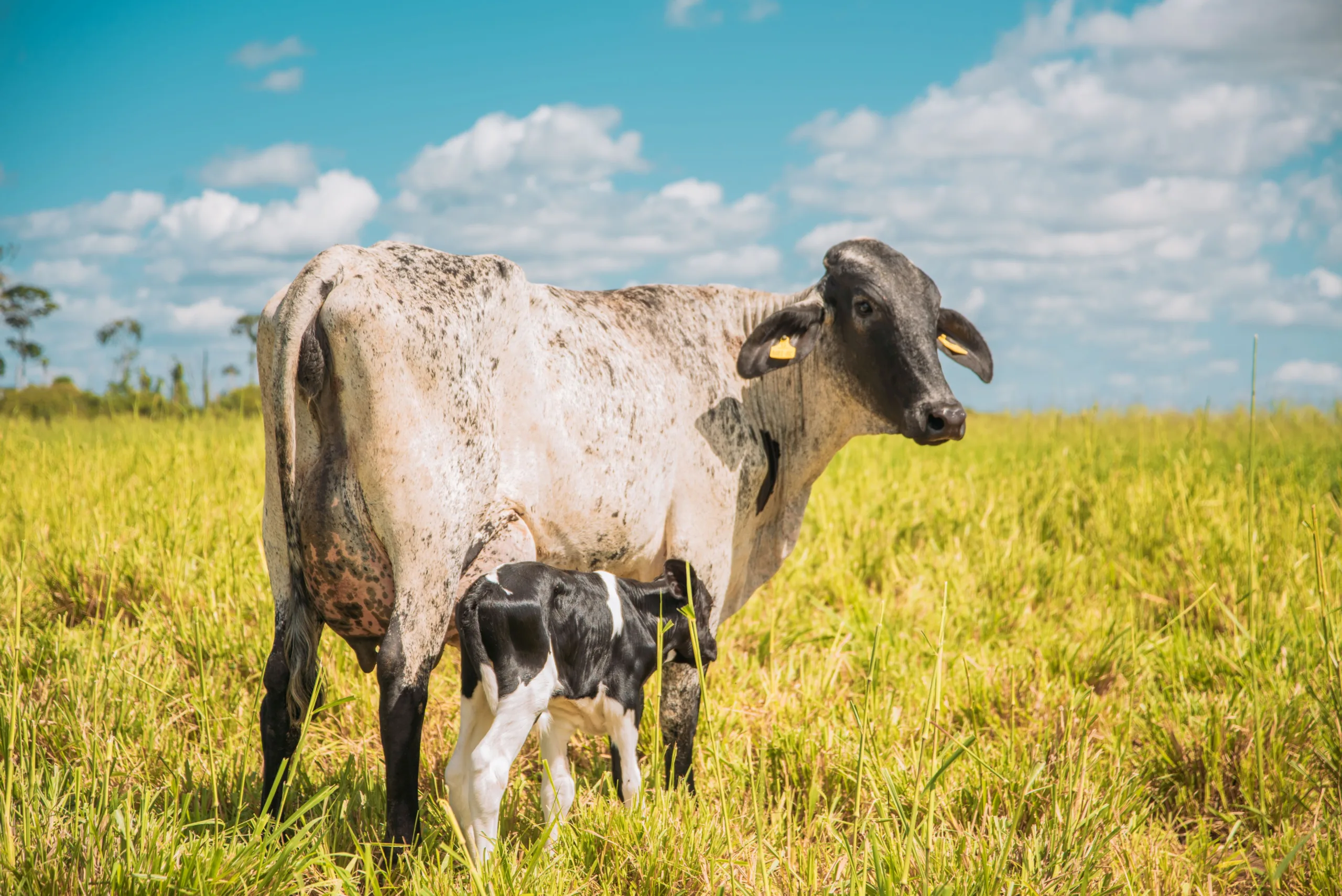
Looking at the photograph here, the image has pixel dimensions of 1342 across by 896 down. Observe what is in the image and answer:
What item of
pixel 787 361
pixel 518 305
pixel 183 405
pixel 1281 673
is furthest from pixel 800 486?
pixel 183 405

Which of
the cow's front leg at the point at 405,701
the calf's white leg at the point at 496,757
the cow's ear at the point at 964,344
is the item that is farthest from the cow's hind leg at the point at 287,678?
the cow's ear at the point at 964,344

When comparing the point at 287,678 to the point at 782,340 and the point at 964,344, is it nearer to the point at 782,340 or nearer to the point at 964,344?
the point at 782,340

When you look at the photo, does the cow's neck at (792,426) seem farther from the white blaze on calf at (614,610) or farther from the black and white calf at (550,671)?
the white blaze on calf at (614,610)

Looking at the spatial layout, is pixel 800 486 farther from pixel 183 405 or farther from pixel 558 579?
pixel 183 405

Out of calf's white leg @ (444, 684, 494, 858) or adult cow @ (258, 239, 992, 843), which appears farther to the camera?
adult cow @ (258, 239, 992, 843)

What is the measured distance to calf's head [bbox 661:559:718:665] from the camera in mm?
3088

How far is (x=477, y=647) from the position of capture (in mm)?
2607

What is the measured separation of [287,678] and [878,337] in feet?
8.01

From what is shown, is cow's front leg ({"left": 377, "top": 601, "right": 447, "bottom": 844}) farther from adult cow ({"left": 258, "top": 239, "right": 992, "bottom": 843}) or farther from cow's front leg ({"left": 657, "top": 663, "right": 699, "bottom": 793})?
cow's front leg ({"left": 657, "top": 663, "right": 699, "bottom": 793})

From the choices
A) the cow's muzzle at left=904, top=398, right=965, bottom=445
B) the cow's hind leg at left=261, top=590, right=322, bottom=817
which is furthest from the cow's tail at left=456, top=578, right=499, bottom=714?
the cow's muzzle at left=904, top=398, right=965, bottom=445

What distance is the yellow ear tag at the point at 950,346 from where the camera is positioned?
4305 millimetres

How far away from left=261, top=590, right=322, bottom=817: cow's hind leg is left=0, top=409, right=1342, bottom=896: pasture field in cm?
24

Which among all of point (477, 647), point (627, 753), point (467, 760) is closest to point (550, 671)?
point (477, 647)

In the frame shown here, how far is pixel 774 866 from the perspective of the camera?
2.84 metres
